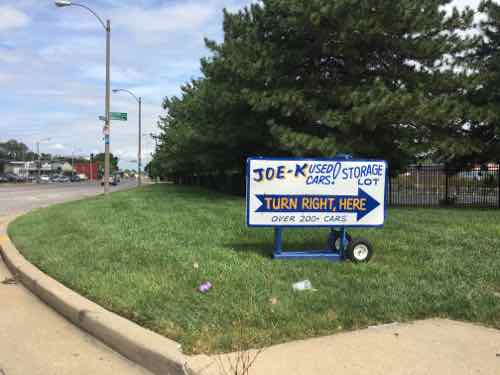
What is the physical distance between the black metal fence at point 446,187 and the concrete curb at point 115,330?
1404cm

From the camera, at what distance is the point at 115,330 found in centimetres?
436

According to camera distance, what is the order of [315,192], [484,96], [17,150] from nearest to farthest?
[315,192] → [484,96] → [17,150]

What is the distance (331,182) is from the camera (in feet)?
21.5

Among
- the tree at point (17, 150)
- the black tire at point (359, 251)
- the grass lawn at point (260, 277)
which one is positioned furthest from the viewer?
the tree at point (17, 150)

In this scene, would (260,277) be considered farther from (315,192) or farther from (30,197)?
(30,197)

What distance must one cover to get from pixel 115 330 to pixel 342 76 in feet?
44.4

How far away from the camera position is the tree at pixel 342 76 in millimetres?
14070

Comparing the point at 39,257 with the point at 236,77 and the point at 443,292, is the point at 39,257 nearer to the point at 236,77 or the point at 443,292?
the point at 443,292

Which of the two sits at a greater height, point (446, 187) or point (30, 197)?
point (446, 187)

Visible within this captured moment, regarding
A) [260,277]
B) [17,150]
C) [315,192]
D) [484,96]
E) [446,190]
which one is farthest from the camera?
[17,150]

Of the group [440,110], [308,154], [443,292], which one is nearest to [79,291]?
[443,292]

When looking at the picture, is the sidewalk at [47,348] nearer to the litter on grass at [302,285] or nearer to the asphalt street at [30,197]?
the litter on grass at [302,285]

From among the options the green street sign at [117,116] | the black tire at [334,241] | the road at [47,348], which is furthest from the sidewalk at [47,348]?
the green street sign at [117,116]

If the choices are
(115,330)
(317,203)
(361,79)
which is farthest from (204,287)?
(361,79)
